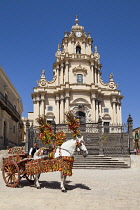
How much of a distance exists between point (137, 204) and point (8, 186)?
4.14 m

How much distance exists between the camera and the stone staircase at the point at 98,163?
13.3 metres

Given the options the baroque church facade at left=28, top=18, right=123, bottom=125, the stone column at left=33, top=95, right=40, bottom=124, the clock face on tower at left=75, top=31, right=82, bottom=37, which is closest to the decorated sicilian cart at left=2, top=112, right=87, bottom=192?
the baroque church facade at left=28, top=18, right=123, bottom=125

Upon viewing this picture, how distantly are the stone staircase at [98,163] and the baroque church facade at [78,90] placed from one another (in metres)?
16.7

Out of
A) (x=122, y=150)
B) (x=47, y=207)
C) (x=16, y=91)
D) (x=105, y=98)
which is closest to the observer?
(x=47, y=207)

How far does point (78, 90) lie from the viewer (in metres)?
32.4

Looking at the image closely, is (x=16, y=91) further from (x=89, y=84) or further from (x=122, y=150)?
(x=122, y=150)

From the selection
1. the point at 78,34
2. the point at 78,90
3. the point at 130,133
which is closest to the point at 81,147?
the point at 130,133

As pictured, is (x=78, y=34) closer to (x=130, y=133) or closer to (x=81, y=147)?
(x=130, y=133)

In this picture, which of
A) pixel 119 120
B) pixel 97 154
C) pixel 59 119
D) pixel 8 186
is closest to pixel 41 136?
pixel 8 186

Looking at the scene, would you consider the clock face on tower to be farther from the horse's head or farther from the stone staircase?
the horse's head

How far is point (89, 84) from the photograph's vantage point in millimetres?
33219

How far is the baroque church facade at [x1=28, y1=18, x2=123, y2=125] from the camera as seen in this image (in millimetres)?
32219

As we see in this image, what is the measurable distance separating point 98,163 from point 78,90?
1957cm

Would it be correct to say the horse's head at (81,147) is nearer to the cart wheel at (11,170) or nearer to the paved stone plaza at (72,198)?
the paved stone plaza at (72,198)
